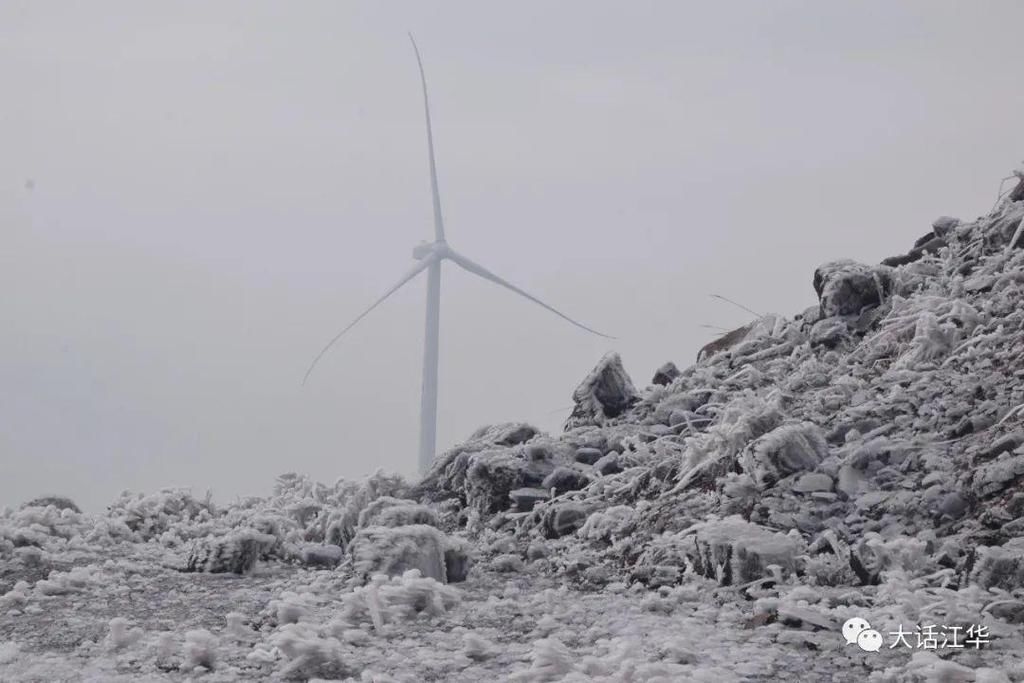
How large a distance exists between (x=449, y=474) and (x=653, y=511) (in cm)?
360

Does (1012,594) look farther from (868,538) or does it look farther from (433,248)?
(433,248)

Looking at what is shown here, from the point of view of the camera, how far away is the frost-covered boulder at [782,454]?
26.5 feet

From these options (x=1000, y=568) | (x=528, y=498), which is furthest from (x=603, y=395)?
(x=1000, y=568)

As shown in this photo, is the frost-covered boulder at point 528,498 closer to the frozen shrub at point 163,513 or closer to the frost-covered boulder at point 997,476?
the frozen shrub at point 163,513

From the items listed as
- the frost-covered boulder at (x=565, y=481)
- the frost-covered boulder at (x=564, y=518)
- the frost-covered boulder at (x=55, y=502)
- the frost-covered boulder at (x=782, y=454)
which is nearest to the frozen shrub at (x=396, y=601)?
the frost-covered boulder at (x=564, y=518)

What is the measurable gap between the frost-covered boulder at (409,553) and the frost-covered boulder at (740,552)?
1.73m

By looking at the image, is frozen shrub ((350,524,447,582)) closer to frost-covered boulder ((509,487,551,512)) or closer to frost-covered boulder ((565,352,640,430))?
frost-covered boulder ((509,487,551,512))

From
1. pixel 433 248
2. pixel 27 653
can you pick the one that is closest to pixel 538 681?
Answer: pixel 27 653

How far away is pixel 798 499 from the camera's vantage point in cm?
773

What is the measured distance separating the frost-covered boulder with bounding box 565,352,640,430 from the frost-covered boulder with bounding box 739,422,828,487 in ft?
14.6

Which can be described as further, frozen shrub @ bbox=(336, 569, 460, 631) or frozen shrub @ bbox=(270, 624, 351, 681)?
frozen shrub @ bbox=(336, 569, 460, 631)

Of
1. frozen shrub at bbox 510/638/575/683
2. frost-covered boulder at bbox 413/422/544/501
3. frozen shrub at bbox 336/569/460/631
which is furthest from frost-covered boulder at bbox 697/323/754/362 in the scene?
frozen shrub at bbox 510/638/575/683

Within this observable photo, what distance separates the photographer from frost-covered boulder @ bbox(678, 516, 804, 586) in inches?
271

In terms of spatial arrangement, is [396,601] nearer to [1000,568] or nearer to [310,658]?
[310,658]
